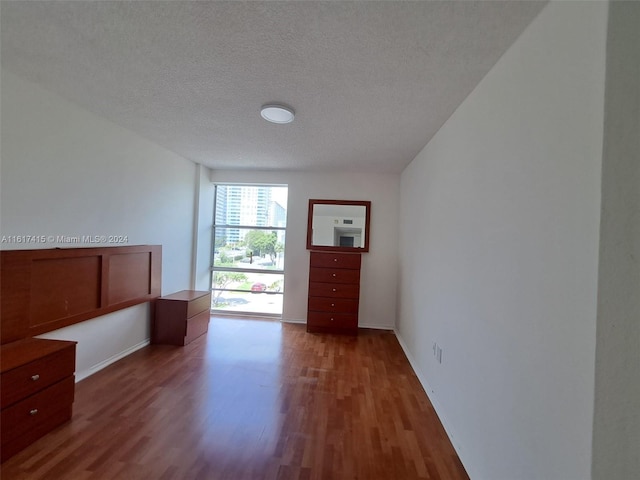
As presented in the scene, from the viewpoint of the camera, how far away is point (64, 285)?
2.36 metres

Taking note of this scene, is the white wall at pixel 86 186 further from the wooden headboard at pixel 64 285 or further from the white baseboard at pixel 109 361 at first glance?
the wooden headboard at pixel 64 285

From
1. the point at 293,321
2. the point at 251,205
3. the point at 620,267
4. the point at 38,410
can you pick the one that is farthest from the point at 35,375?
the point at 251,205

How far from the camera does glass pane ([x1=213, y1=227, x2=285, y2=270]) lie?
480cm

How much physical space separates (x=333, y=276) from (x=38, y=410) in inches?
124

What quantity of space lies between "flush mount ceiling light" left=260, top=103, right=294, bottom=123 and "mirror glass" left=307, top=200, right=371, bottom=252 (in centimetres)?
225

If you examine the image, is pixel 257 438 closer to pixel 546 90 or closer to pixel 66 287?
pixel 66 287

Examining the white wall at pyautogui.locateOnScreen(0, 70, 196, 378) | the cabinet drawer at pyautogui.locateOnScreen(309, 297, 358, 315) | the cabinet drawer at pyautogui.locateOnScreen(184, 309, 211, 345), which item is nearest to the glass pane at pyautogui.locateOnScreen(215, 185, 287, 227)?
the white wall at pyautogui.locateOnScreen(0, 70, 196, 378)

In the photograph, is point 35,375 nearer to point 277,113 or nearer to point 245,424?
point 245,424

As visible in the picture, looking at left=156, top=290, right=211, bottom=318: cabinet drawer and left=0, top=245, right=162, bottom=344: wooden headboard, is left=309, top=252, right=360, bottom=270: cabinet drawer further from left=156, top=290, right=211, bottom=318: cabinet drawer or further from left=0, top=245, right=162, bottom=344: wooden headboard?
left=0, top=245, right=162, bottom=344: wooden headboard

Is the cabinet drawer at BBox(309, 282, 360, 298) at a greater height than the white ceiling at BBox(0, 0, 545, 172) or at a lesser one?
lesser

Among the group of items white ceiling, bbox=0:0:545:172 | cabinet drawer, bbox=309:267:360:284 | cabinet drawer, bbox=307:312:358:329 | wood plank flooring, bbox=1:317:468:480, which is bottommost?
wood plank flooring, bbox=1:317:468:480

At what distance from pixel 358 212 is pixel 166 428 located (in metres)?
3.52

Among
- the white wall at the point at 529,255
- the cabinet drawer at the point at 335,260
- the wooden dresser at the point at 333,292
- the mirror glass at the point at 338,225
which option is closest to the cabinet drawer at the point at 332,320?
the wooden dresser at the point at 333,292

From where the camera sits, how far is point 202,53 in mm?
1584
